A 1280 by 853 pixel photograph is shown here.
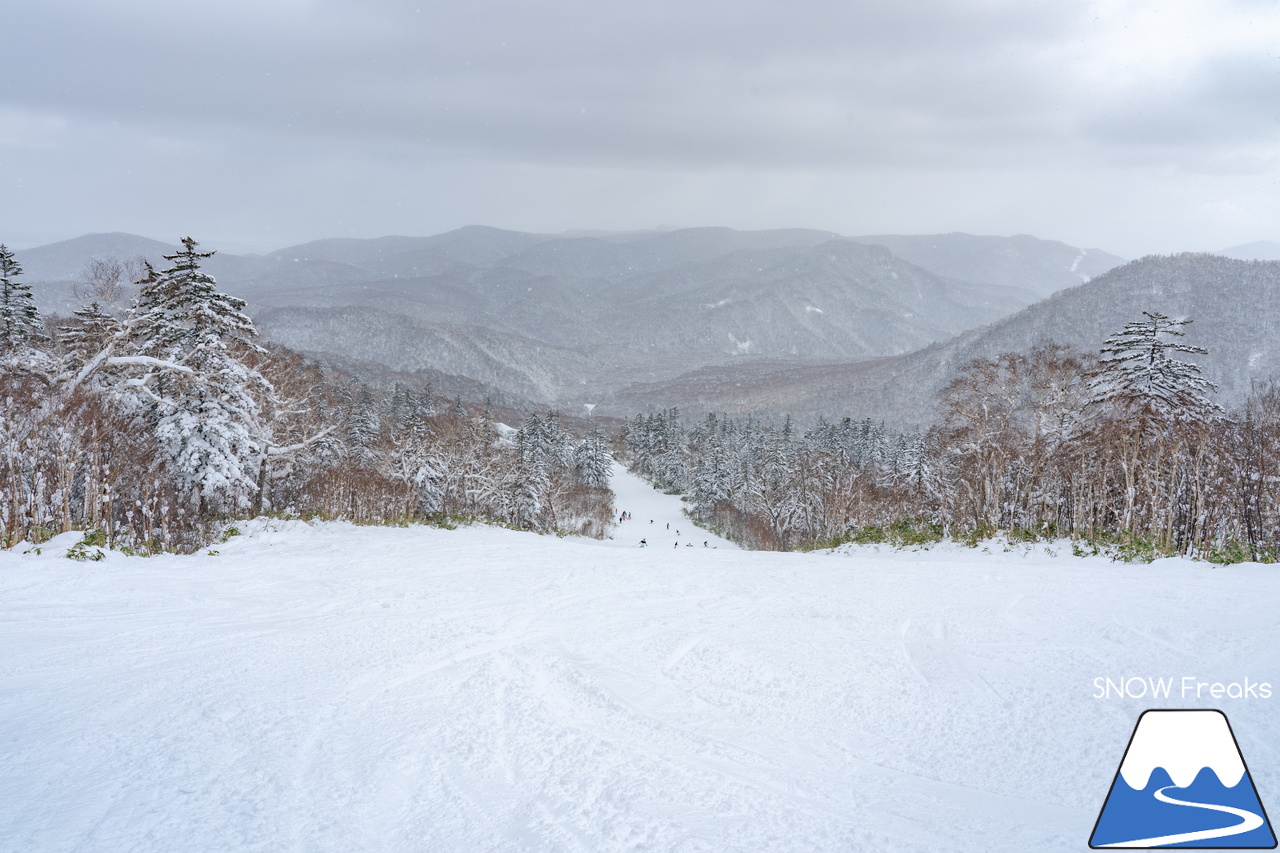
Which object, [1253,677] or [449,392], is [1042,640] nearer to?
[1253,677]

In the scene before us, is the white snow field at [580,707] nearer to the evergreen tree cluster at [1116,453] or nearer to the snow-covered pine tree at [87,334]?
the evergreen tree cluster at [1116,453]

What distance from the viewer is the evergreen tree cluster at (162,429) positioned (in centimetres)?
1046

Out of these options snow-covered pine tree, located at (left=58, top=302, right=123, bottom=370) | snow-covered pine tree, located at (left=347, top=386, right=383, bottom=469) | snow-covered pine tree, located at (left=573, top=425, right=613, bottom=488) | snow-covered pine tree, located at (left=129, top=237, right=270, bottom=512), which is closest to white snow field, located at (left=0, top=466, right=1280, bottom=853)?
snow-covered pine tree, located at (left=129, top=237, right=270, bottom=512)

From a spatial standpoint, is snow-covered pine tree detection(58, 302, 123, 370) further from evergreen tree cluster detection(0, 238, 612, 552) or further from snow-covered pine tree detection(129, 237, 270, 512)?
snow-covered pine tree detection(129, 237, 270, 512)

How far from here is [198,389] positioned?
17.1 m

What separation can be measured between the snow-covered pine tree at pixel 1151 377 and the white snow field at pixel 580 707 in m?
12.5

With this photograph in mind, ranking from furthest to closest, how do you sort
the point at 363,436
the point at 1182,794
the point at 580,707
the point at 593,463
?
the point at 593,463 → the point at 363,436 → the point at 580,707 → the point at 1182,794

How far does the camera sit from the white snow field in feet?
10.9

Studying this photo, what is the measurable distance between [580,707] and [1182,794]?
11.7ft

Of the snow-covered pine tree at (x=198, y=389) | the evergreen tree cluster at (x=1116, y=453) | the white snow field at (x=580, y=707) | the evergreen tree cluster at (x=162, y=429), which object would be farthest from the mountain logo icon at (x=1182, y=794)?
the snow-covered pine tree at (x=198, y=389)

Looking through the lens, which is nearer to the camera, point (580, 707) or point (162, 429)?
point (580, 707)

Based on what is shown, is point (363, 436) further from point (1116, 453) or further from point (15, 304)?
point (1116, 453)

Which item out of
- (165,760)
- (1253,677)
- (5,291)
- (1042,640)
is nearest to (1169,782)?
(1253,677)

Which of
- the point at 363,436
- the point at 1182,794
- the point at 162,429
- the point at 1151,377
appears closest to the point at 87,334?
the point at 162,429
